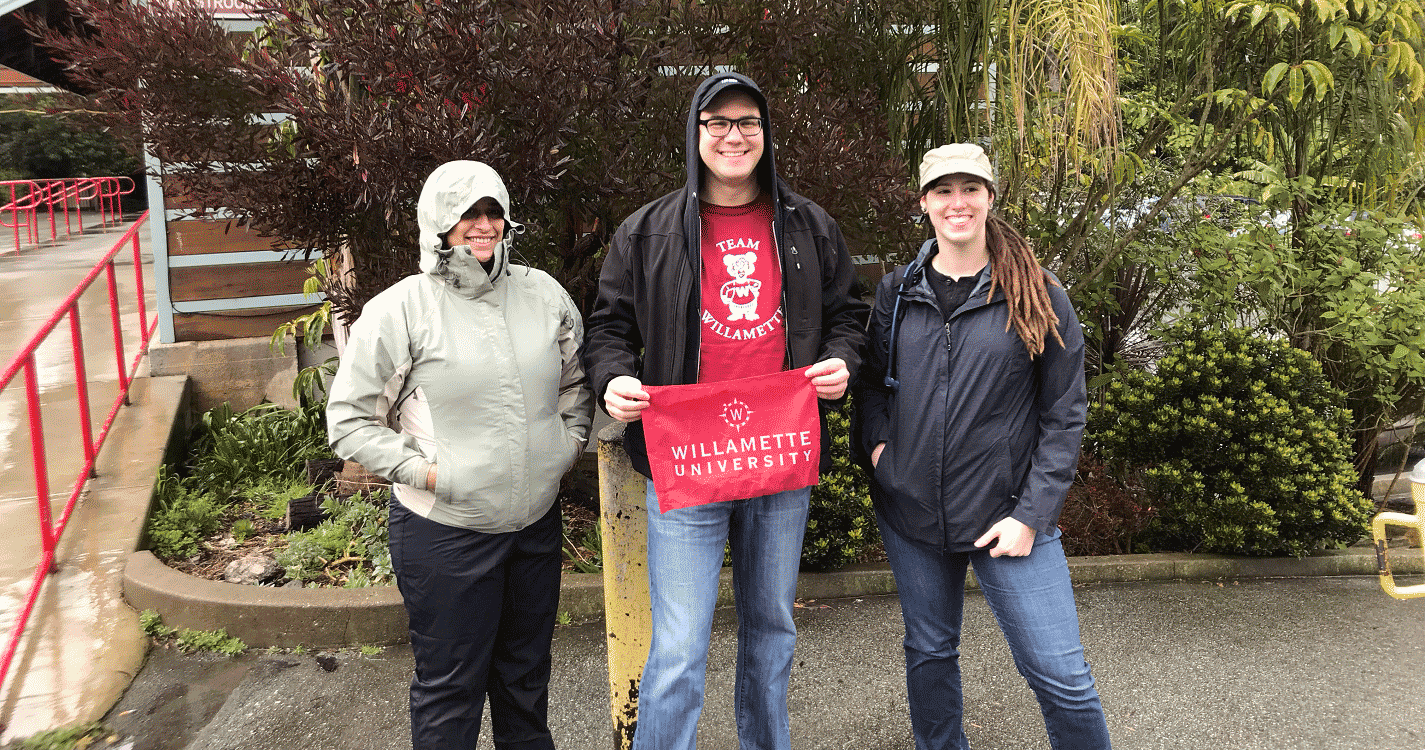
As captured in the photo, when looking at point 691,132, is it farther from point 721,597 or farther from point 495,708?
point 721,597

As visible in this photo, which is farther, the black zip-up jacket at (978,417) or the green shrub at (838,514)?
the green shrub at (838,514)

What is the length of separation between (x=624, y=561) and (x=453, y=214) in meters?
1.17

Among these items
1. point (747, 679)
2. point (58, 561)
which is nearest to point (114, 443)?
point (58, 561)

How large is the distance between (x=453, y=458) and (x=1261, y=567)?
14.6ft

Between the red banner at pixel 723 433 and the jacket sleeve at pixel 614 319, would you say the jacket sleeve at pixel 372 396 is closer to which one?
the jacket sleeve at pixel 614 319

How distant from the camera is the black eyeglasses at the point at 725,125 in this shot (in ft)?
8.71

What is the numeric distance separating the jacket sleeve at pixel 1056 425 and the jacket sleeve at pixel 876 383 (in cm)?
43

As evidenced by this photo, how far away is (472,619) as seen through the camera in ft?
9.12

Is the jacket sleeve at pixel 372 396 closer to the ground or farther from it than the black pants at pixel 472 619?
farther from it

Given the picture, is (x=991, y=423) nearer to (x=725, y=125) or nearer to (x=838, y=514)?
(x=725, y=125)

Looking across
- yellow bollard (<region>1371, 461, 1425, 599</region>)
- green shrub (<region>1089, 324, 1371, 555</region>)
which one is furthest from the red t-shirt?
green shrub (<region>1089, 324, 1371, 555</region>)

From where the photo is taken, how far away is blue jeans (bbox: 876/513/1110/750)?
106 inches

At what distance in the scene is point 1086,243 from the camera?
18.5ft

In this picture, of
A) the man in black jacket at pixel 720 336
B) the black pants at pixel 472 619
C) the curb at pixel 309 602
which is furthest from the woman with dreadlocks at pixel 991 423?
the curb at pixel 309 602
